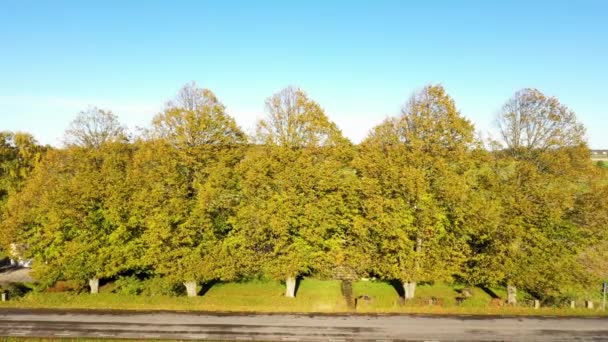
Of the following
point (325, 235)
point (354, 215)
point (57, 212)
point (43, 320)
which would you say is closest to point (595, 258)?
point (354, 215)

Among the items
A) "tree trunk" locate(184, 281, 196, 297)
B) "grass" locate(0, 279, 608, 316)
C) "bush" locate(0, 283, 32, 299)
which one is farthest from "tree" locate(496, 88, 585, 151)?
"bush" locate(0, 283, 32, 299)

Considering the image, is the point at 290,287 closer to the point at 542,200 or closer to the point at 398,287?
the point at 398,287

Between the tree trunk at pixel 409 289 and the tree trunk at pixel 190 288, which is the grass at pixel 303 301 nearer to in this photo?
the tree trunk at pixel 409 289

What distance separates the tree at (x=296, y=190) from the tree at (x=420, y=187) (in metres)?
2.04

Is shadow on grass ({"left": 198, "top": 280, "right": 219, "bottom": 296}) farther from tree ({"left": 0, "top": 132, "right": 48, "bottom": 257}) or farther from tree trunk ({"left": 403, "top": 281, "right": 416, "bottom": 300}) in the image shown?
tree ({"left": 0, "top": 132, "right": 48, "bottom": 257})

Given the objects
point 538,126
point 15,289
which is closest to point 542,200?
point 538,126

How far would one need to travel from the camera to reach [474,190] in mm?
30188

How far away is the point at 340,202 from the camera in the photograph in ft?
99.7

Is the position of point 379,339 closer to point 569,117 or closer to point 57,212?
point 569,117

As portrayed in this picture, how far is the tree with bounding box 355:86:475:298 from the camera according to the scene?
29.2m

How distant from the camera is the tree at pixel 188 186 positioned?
98.1 ft

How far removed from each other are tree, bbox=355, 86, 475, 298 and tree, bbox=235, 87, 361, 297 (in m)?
2.04

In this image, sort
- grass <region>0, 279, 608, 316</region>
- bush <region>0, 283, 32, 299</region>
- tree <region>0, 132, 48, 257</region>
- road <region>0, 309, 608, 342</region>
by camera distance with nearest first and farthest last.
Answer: road <region>0, 309, 608, 342</region>, grass <region>0, 279, 608, 316</region>, bush <region>0, 283, 32, 299</region>, tree <region>0, 132, 48, 257</region>

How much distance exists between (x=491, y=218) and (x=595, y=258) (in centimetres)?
842
